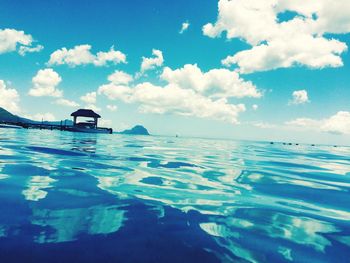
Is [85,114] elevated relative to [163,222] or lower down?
elevated

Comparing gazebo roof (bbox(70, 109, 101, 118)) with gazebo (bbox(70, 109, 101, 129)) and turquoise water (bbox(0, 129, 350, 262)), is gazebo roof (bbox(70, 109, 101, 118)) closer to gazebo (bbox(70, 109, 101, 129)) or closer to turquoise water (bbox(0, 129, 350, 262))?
gazebo (bbox(70, 109, 101, 129))

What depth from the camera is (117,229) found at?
3.26 m

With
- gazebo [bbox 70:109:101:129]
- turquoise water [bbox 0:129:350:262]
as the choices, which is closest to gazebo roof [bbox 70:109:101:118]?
gazebo [bbox 70:109:101:129]

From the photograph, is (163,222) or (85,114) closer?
(163,222)

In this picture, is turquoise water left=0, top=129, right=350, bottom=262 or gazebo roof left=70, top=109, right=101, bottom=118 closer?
turquoise water left=0, top=129, right=350, bottom=262

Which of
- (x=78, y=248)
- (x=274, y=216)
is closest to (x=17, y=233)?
(x=78, y=248)

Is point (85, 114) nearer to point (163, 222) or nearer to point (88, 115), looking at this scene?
point (88, 115)

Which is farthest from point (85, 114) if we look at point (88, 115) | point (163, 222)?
point (163, 222)

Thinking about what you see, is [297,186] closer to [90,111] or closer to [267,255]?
[267,255]

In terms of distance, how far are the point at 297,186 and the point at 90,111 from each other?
68743 millimetres

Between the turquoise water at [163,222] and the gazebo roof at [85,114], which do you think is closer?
the turquoise water at [163,222]

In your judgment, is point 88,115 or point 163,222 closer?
point 163,222

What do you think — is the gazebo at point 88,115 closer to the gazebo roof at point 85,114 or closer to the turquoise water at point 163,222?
the gazebo roof at point 85,114

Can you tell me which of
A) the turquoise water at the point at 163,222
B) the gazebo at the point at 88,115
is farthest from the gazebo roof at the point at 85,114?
the turquoise water at the point at 163,222
